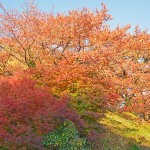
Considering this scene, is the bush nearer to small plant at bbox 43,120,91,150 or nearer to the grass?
small plant at bbox 43,120,91,150

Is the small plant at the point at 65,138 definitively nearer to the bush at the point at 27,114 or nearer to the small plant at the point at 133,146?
the bush at the point at 27,114

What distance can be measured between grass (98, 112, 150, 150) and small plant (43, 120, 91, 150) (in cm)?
249

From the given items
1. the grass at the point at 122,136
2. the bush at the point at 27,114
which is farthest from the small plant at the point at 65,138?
the grass at the point at 122,136

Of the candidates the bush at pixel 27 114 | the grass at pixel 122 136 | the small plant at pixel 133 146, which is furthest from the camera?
the small plant at pixel 133 146

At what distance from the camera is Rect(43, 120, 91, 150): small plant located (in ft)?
34.6

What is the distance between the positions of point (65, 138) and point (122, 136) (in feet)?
16.8

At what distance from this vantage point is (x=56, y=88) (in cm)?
1248

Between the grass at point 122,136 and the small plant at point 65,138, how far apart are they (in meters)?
2.49

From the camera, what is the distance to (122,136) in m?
15.1

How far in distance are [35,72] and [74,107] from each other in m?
2.22

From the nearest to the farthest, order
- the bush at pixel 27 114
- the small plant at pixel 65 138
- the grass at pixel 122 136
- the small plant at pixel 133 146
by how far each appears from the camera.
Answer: the bush at pixel 27 114 < the small plant at pixel 65 138 < the grass at pixel 122 136 < the small plant at pixel 133 146

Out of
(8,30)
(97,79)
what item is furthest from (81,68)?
(8,30)

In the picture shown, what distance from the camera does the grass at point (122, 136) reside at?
45.5 feet

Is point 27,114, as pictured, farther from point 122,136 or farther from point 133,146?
point 122,136
